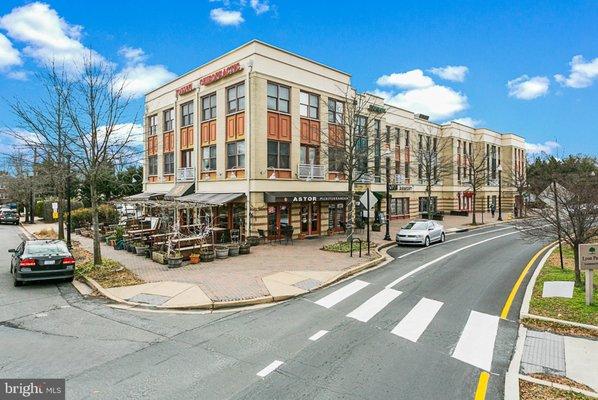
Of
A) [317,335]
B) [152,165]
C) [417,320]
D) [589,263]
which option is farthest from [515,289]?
[152,165]

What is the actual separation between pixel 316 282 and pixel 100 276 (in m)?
7.84

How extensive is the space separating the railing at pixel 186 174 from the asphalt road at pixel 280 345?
17215 millimetres

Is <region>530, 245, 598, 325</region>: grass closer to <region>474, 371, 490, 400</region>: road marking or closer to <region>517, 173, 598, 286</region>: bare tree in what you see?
<region>517, 173, 598, 286</region>: bare tree

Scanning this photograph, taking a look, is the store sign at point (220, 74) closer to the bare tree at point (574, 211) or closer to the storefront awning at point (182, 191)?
the storefront awning at point (182, 191)

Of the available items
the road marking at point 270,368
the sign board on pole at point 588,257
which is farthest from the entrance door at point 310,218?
the road marking at point 270,368

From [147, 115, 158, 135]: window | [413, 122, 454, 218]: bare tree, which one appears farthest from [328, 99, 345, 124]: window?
[147, 115, 158, 135]: window

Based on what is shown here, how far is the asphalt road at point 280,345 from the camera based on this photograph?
6.09m

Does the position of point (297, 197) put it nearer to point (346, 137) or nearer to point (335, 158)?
point (335, 158)

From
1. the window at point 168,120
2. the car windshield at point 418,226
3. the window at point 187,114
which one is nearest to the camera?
the car windshield at point 418,226

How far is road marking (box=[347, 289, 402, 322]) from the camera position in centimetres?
973

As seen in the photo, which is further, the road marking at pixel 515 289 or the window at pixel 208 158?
the window at pixel 208 158

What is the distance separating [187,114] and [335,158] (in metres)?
12.6

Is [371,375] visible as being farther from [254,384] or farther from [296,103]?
[296,103]

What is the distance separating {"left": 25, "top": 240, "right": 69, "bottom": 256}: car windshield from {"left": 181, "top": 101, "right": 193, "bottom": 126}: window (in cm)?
1727
